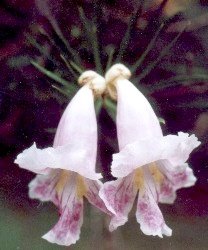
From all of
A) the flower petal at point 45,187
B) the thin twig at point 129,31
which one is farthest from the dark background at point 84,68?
the flower petal at point 45,187

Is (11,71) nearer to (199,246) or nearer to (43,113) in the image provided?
(43,113)

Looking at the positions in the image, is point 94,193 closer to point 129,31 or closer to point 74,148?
point 74,148

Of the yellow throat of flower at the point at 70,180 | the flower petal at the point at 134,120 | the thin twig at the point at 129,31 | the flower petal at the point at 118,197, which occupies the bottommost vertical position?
the flower petal at the point at 118,197

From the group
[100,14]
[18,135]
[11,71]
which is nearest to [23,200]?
[18,135]

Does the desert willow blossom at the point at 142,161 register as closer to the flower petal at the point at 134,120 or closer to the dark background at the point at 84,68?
the flower petal at the point at 134,120

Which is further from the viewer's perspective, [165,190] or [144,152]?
[165,190]

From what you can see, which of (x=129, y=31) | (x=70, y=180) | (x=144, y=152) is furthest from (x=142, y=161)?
(x=129, y=31)

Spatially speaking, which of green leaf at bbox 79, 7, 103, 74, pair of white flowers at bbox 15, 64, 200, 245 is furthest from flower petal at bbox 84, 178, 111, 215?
green leaf at bbox 79, 7, 103, 74
